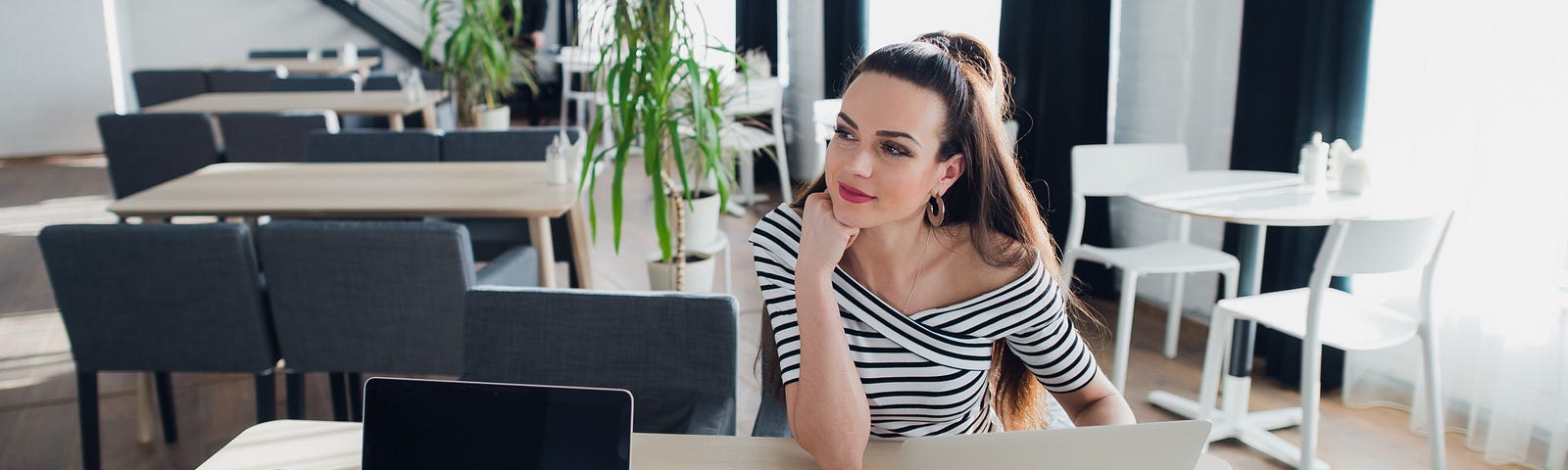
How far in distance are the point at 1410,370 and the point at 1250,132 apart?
2.78ft

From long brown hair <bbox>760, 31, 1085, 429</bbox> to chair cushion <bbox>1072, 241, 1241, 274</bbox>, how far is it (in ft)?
5.34

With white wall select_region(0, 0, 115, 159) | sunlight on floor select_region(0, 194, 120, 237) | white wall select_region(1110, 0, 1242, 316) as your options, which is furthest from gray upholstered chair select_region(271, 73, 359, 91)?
white wall select_region(1110, 0, 1242, 316)

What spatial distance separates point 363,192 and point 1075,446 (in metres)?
2.50

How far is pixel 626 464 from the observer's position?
956 mm

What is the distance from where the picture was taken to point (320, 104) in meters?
4.89

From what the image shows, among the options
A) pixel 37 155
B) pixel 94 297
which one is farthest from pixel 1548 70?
pixel 37 155

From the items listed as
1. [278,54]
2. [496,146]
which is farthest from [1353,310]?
[278,54]

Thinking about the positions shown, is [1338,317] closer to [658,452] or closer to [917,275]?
[917,275]

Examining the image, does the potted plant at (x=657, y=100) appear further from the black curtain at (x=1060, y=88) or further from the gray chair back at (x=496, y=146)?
the black curtain at (x=1060, y=88)

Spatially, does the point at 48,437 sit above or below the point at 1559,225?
→ below

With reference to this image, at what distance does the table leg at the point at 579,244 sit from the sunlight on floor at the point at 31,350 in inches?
59.2

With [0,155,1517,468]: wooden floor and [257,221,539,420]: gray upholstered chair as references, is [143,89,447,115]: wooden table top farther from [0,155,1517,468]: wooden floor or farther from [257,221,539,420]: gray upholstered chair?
[257,221,539,420]: gray upholstered chair

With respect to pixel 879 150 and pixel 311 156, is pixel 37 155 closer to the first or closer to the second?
pixel 311 156

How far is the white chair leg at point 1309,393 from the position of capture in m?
2.36
